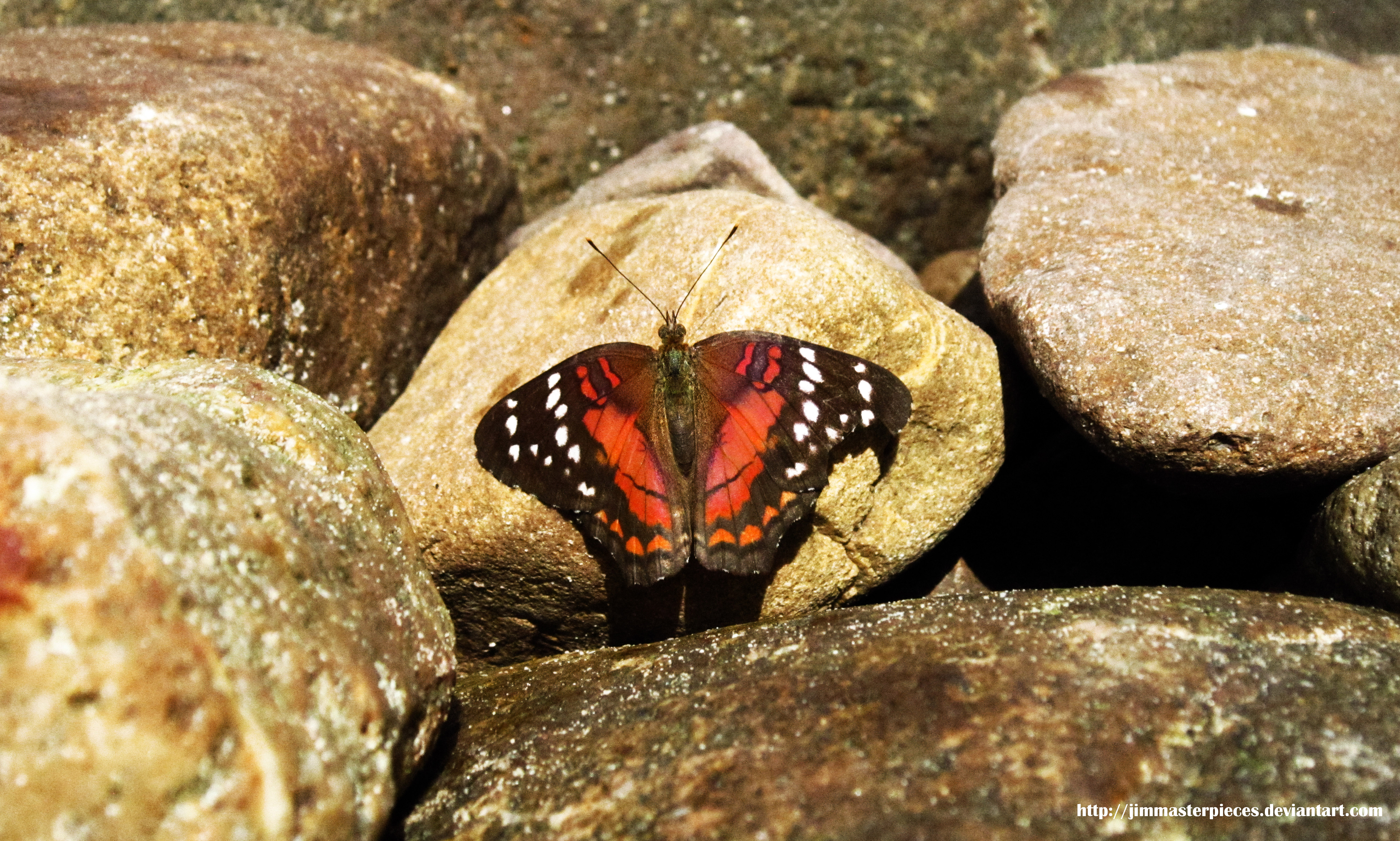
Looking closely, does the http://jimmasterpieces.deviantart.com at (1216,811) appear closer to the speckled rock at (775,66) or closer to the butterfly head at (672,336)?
the butterfly head at (672,336)

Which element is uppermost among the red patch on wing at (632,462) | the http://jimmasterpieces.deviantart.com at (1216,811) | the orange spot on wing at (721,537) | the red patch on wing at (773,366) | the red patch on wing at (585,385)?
the red patch on wing at (773,366)

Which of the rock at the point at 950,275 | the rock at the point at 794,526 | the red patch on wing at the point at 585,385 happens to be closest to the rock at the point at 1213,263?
the rock at the point at 794,526

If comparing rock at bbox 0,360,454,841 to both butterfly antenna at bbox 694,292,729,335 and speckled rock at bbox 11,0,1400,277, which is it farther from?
speckled rock at bbox 11,0,1400,277

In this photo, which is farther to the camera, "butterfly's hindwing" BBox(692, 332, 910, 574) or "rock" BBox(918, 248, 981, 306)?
"rock" BBox(918, 248, 981, 306)

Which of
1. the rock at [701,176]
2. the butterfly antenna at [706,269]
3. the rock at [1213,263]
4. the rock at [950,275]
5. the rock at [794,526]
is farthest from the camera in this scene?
the rock at [950,275]

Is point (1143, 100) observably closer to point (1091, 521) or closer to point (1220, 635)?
point (1091, 521)

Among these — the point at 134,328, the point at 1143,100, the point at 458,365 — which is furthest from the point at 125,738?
the point at 1143,100

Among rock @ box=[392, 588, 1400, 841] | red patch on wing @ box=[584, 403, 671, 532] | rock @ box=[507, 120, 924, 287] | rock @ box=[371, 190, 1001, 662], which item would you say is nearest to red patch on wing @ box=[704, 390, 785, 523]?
red patch on wing @ box=[584, 403, 671, 532]
